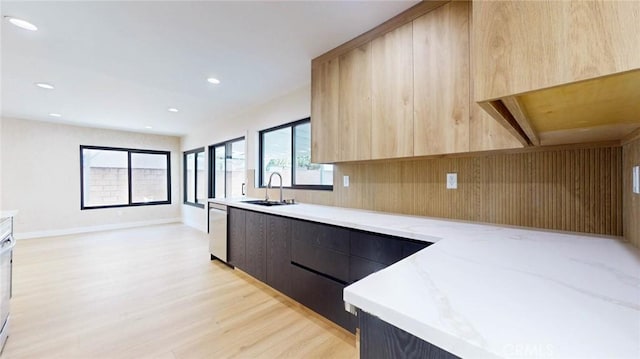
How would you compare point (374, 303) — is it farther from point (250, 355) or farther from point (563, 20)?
point (250, 355)

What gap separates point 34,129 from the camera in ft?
17.0

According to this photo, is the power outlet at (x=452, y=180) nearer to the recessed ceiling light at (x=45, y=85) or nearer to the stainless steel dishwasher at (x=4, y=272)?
the stainless steel dishwasher at (x=4, y=272)

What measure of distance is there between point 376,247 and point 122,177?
694cm

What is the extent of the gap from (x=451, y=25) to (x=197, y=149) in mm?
5923

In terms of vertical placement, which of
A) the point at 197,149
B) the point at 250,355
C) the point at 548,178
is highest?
the point at 197,149

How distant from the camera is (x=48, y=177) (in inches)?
209

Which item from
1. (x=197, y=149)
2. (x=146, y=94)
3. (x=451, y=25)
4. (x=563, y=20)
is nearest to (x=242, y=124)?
(x=146, y=94)

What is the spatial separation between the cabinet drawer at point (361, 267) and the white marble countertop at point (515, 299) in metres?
0.57

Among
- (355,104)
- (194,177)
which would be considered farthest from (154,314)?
(194,177)

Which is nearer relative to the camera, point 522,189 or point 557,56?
point 557,56

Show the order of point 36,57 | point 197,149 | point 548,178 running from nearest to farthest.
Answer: point 548,178, point 36,57, point 197,149

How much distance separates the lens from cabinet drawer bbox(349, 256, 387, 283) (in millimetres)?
1634

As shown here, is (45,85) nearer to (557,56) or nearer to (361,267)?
(361,267)

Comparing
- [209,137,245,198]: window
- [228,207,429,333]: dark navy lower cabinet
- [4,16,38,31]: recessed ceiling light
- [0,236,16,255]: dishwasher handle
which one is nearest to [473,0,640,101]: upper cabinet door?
[228,207,429,333]: dark navy lower cabinet
